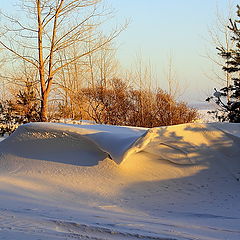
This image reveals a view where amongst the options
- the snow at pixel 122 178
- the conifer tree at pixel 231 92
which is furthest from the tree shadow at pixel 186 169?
the conifer tree at pixel 231 92

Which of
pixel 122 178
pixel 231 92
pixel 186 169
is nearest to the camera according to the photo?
pixel 122 178

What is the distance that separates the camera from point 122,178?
18.9 ft

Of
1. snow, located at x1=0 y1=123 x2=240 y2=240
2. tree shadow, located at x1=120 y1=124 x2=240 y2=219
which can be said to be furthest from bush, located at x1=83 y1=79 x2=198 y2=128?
tree shadow, located at x1=120 y1=124 x2=240 y2=219

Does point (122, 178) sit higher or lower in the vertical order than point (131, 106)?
lower

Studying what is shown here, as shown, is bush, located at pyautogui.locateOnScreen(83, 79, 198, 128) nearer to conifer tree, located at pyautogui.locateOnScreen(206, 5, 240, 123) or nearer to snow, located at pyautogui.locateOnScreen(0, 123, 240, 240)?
conifer tree, located at pyautogui.locateOnScreen(206, 5, 240, 123)

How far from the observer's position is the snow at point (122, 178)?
4.25m

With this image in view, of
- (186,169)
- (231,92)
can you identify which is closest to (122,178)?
(186,169)

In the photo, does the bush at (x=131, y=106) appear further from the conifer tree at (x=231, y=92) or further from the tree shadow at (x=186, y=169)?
the tree shadow at (x=186, y=169)

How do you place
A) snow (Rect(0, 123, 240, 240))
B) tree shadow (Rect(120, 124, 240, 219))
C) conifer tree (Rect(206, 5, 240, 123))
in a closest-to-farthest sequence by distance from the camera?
snow (Rect(0, 123, 240, 240))
tree shadow (Rect(120, 124, 240, 219))
conifer tree (Rect(206, 5, 240, 123))

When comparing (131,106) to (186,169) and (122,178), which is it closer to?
(186,169)

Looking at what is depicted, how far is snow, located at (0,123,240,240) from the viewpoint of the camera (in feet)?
13.9

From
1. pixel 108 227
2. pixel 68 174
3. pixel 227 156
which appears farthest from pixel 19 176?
pixel 227 156

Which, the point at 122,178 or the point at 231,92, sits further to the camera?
the point at 231,92

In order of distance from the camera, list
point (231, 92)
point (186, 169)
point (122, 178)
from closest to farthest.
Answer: point (122, 178), point (186, 169), point (231, 92)
